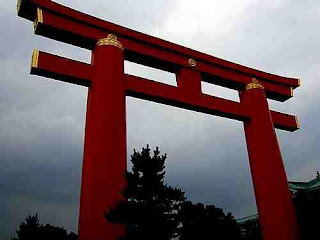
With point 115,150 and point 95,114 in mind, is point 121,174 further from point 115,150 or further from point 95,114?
point 95,114

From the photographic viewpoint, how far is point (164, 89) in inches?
343

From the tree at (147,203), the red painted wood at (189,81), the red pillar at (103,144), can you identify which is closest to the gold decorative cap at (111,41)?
the red pillar at (103,144)

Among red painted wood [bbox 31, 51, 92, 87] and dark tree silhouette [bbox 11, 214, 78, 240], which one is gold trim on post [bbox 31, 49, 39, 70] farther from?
dark tree silhouette [bbox 11, 214, 78, 240]

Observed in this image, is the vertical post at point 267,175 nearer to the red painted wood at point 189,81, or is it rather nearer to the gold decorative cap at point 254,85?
the gold decorative cap at point 254,85

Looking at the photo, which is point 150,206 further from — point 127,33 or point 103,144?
point 127,33

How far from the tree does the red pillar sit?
64 cm

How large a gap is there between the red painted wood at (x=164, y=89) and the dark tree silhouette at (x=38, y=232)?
4.59m

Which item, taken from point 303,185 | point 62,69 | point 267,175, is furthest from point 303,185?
point 62,69

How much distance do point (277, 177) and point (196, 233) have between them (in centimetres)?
324

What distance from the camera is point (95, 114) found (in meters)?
7.22

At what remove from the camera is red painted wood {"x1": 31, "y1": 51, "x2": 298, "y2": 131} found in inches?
293

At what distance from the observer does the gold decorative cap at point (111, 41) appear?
8.25 metres

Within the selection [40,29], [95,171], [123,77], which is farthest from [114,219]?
[40,29]

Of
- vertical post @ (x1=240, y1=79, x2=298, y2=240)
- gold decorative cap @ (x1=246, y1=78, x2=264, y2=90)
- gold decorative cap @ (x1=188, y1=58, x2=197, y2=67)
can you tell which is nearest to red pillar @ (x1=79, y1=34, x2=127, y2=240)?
gold decorative cap @ (x1=188, y1=58, x2=197, y2=67)
